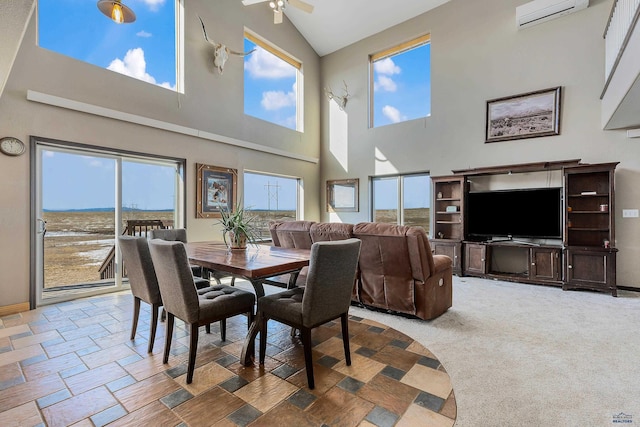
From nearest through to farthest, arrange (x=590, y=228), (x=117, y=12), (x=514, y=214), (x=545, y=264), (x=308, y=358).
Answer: (x=308, y=358) → (x=117, y=12) → (x=590, y=228) → (x=545, y=264) → (x=514, y=214)

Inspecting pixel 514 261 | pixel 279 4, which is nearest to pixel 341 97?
pixel 279 4

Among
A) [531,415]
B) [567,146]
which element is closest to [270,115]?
[567,146]

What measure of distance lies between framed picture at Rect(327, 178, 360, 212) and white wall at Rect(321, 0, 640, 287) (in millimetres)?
163

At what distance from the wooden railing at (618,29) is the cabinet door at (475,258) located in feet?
9.42

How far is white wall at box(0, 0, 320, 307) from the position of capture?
343cm

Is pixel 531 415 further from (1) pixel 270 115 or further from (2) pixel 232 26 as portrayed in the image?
(2) pixel 232 26

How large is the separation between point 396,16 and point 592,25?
3311mm

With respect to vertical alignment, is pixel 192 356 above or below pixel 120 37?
below

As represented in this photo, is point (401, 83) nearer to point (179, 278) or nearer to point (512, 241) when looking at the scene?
point (512, 241)

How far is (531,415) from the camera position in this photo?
1689 millimetres

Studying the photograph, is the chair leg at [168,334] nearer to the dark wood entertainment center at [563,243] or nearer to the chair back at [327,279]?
the chair back at [327,279]

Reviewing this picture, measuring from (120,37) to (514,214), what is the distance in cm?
675

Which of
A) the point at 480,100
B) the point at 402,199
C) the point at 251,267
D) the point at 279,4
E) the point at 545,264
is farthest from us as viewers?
the point at 402,199

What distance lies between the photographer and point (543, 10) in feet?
15.7
